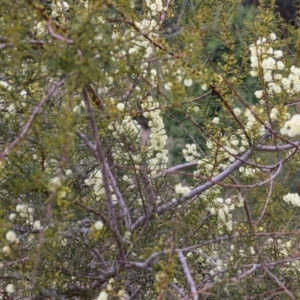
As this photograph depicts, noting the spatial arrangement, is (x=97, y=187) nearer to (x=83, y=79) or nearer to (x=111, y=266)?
(x=111, y=266)

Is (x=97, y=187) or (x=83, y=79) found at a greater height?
(x=97, y=187)

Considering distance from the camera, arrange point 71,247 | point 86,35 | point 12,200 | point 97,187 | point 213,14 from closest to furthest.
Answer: point 86,35
point 12,200
point 71,247
point 97,187
point 213,14

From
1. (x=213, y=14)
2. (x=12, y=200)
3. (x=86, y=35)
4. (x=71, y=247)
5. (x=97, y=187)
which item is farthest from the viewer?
(x=213, y=14)

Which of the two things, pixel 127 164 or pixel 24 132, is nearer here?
pixel 24 132

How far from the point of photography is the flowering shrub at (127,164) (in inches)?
63.6

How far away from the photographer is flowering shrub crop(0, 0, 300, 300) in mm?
1615

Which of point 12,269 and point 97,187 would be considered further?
point 97,187

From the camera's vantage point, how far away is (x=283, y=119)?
190cm

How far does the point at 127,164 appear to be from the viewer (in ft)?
6.81

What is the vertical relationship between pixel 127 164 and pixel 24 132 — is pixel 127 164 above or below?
above

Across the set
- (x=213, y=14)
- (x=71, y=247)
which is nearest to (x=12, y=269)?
(x=71, y=247)

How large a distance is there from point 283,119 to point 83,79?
0.69 meters

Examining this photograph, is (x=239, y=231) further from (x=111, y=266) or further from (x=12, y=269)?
(x=12, y=269)

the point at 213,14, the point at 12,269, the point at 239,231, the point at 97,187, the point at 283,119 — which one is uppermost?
the point at 213,14
